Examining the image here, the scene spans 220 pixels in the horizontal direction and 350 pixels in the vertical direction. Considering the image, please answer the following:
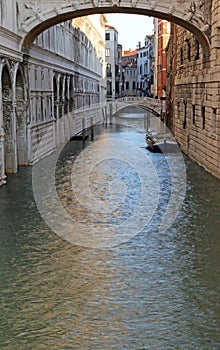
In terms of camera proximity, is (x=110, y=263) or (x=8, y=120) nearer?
(x=110, y=263)

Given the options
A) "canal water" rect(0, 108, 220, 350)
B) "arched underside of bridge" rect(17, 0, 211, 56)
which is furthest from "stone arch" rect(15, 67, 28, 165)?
"canal water" rect(0, 108, 220, 350)

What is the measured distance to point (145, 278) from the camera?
23.7 feet

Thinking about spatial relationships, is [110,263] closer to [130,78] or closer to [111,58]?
[111,58]

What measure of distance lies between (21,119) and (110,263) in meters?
9.72

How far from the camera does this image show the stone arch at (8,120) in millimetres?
14719

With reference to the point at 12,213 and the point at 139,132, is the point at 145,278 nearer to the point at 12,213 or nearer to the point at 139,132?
the point at 12,213

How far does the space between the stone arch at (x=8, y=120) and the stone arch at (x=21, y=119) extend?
1.44 m

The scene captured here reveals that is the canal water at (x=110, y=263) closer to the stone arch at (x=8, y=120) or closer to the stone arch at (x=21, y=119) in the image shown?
the stone arch at (x=8, y=120)

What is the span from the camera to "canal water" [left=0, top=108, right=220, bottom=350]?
5.68m

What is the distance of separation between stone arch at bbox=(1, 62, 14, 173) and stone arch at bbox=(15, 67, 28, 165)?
144 cm

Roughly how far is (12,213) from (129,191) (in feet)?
11.1

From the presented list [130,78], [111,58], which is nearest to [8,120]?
[111,58]

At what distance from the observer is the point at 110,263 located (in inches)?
309

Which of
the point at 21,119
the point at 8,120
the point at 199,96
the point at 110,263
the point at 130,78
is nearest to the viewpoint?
the point at 110,263
